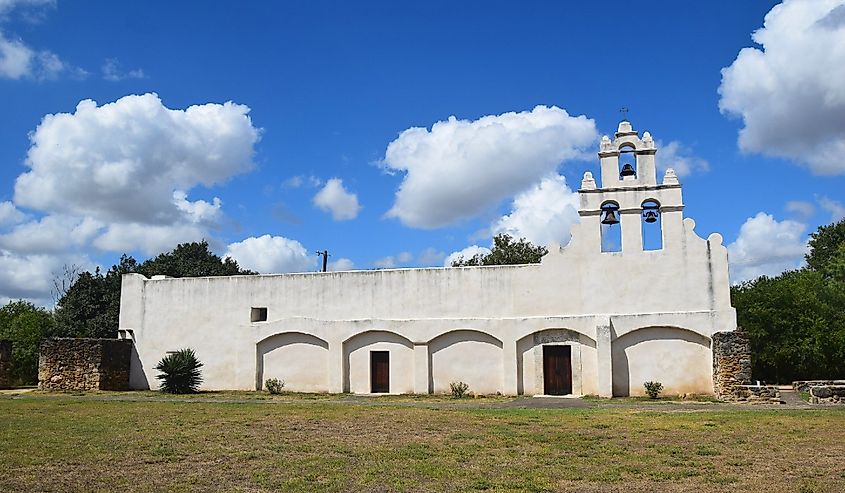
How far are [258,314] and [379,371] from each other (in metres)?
5.33

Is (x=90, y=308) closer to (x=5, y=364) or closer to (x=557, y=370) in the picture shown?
(x=5, y=364)

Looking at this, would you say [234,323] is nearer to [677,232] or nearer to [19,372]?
[19,372]

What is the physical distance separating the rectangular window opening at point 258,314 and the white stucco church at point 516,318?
2.2 inches

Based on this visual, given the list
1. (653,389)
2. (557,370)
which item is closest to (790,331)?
(653,389)

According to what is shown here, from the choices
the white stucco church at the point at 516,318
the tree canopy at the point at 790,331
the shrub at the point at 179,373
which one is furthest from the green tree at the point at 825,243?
the shrub at the point at 179,373

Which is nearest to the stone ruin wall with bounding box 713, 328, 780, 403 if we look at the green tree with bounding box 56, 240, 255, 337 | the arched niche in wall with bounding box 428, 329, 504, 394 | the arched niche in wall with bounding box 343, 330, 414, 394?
the arched niche in wall with bounding box 428, 329, 504, 394

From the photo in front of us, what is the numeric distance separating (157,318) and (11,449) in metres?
19.2

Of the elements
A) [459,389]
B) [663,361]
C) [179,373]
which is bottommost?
[459,389]

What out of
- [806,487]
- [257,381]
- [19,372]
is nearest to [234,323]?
[257,381]

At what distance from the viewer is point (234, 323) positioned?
29.4 metres

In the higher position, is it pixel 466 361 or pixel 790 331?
pixel 790 331

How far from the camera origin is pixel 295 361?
2841 cm

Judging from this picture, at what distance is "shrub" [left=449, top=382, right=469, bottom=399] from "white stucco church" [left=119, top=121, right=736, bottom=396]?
→ 426 mm

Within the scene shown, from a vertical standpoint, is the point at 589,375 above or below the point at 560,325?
Answer: below
